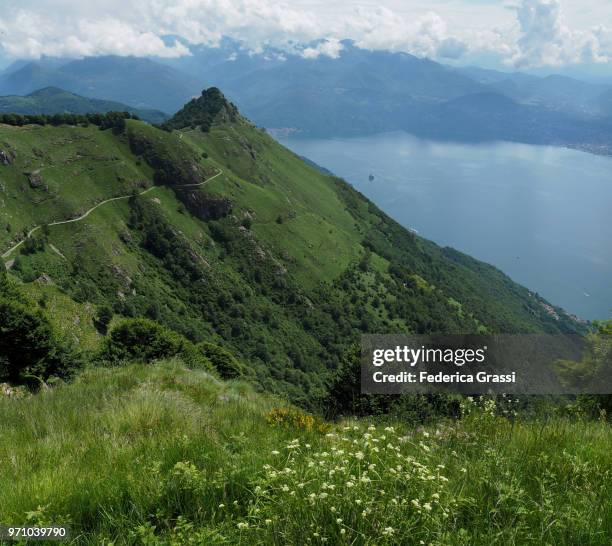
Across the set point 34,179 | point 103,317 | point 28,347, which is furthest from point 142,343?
point 34,179

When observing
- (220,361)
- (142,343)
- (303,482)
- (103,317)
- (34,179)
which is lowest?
(103,317)

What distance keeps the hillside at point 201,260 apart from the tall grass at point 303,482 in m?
62.3

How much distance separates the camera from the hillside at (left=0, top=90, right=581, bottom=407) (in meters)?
88.4

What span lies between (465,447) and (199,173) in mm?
144581

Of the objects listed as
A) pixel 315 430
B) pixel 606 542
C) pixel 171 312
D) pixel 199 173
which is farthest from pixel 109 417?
pixel 199 173

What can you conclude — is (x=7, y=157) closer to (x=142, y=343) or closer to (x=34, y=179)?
(x=34, y=179)

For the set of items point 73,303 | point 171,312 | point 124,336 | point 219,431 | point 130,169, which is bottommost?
point 171,312

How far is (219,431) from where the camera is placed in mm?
5473

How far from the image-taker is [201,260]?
4658 inches

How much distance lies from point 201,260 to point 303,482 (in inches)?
4668

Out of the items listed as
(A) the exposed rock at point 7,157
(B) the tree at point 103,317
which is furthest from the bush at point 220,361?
(A) the exposed rock at point 7,157

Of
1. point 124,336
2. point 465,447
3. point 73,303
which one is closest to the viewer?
point 465,447

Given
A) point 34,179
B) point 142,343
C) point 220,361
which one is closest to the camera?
point 142,343

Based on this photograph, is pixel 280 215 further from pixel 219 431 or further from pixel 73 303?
pixel 219 431
